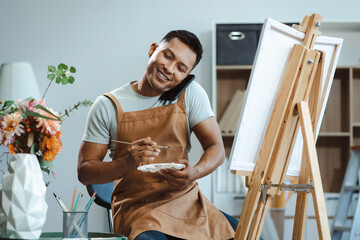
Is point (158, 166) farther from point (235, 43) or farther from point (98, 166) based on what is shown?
point (235, 43)

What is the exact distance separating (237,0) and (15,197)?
11.3 ft

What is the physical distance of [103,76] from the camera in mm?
4387

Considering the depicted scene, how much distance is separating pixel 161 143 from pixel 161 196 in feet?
0.61

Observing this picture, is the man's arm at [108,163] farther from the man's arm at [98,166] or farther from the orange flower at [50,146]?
the orange flower at [50,146]

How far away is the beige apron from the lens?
186cm

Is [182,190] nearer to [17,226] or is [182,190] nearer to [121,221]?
[121,221]

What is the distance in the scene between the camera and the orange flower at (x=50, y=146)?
1.36 meters

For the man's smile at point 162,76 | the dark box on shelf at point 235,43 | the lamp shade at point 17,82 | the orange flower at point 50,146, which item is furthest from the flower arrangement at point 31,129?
the dark box on shelf at point 235,43

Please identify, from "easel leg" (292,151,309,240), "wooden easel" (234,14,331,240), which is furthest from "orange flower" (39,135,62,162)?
"easel leg" (292,151,309,240)

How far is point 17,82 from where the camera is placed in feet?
13.1

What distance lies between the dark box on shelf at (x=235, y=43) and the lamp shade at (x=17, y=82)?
1.35m

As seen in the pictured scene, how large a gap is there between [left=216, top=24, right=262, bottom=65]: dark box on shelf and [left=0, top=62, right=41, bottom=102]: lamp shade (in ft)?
4.41

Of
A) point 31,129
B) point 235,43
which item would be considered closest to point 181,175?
point 31,129

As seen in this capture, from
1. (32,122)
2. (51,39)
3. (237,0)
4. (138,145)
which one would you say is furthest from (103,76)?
(32,122)
